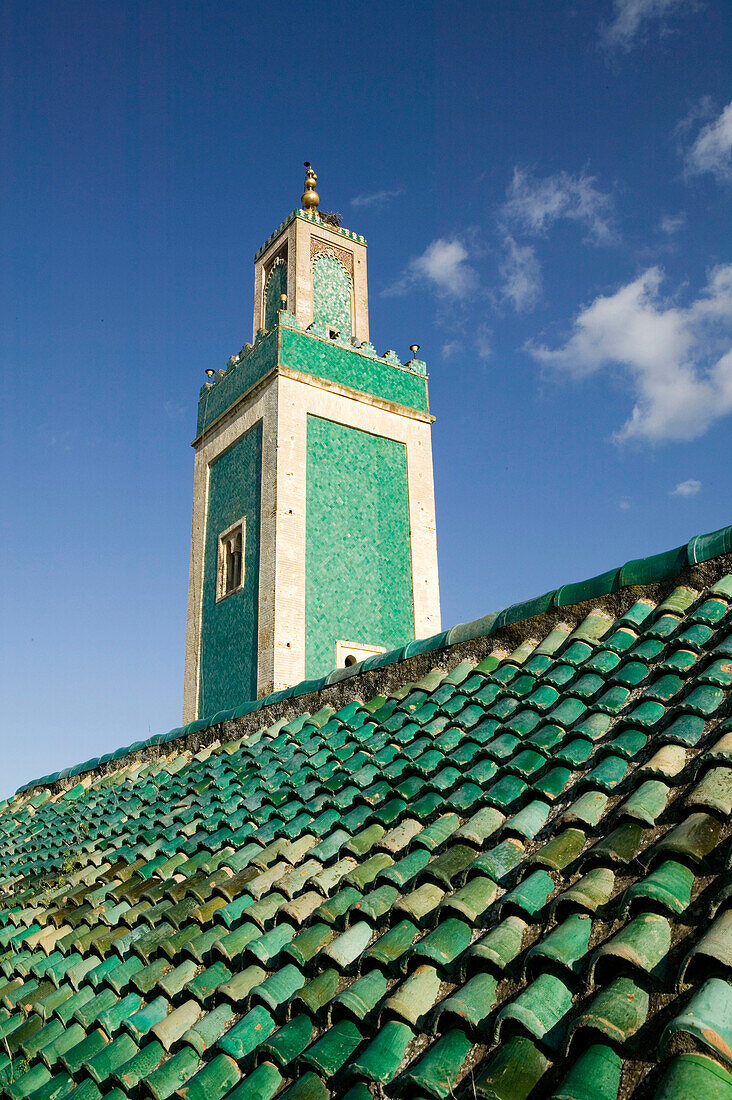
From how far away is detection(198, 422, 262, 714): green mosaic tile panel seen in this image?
13.5 metres

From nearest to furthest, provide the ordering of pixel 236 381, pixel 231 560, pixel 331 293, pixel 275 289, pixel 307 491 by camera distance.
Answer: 1. pixel 307 491
2. pixel 231 560
3. pixel 236 381
4. pixel 331 293
5. pixel 275 289

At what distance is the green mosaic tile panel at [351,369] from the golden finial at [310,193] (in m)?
3.46

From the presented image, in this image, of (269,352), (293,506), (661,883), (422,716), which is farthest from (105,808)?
(269,352)

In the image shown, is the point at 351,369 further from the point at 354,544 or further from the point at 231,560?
the point at 231,560

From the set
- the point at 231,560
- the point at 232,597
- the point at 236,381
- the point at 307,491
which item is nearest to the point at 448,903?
the point at 307,491

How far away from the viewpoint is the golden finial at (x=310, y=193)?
1652cm

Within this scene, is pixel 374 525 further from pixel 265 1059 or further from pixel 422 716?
pixel 265 1059

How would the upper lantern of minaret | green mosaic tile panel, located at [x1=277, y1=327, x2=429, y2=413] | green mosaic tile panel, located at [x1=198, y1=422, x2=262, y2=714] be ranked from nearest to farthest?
green mosaic tile panel, located at [x1=198, y1=422, x2=262, y2=714] → green mosaic tile panel, located at [x1=277, y1=327, x2=429, y2=413] → the upper lantern of minaret

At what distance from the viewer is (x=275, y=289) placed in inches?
629

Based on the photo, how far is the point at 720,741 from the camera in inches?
90.7

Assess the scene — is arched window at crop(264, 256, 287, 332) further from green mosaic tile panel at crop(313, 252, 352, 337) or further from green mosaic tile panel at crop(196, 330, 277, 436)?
green mosaic tile panel at crop(196, 330, 277, 436)

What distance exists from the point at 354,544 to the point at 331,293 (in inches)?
200

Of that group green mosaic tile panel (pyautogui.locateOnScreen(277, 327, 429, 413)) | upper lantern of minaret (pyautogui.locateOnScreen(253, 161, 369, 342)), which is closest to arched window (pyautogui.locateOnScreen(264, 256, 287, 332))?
upper lantern of minaret (pyautogui.locateOnScreen(253, 161, 369, 342))

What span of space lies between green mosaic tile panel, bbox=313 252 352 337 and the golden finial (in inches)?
48.3
